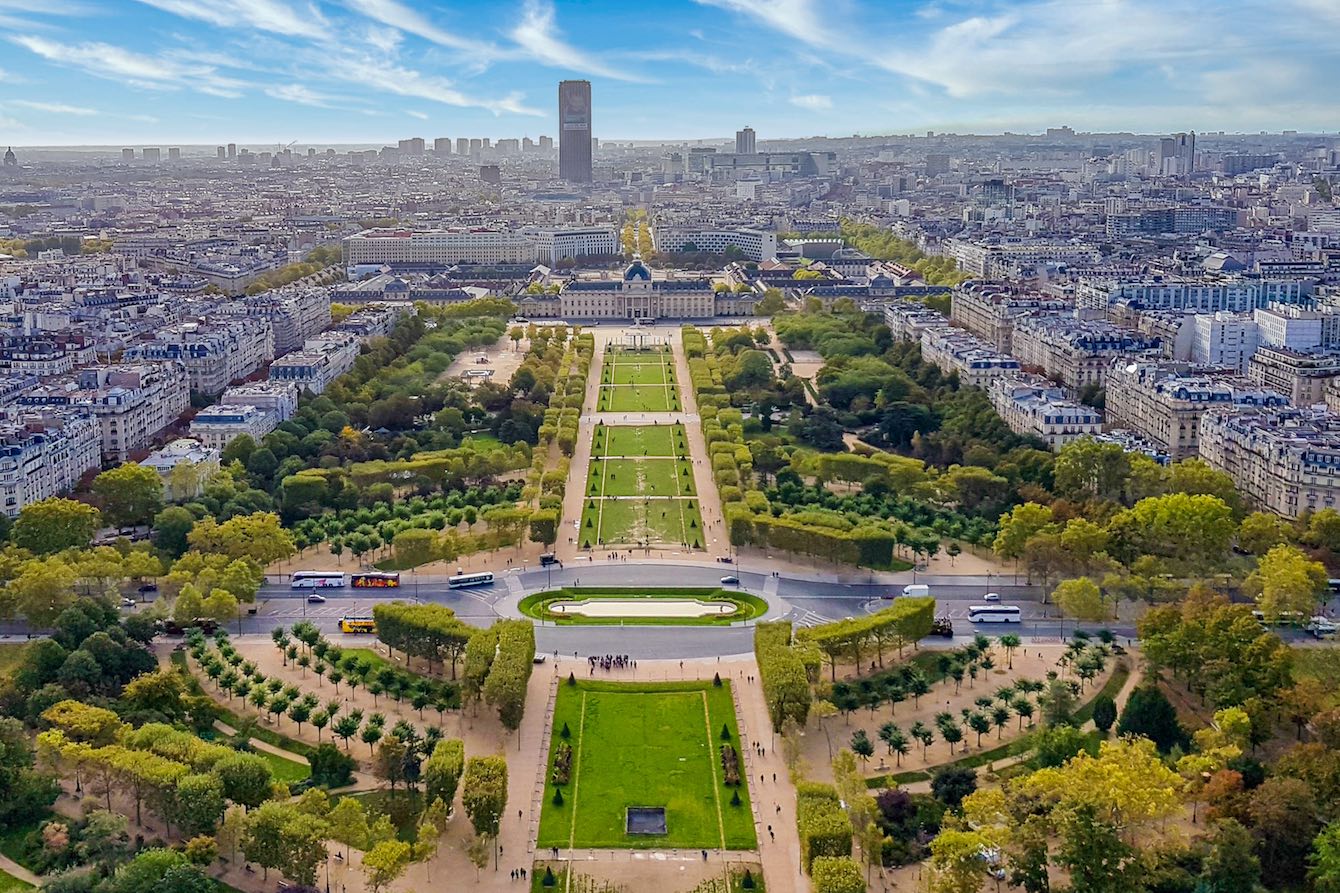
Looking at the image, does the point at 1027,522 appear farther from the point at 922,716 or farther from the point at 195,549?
the point at 195,549

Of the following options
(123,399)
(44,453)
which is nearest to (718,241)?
(123,399)

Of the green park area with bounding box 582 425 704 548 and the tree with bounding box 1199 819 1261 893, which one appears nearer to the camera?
the tree with bounding box 1199 819 1261 893

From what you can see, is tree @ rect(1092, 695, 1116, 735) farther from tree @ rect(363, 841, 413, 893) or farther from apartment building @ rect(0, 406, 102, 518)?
apartment building @ rect(0, 406, 102, 518)

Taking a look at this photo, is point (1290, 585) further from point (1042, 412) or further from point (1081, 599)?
point (1042, 412)

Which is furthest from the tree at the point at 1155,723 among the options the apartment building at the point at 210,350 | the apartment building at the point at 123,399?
the apartment building at the point at 210,350

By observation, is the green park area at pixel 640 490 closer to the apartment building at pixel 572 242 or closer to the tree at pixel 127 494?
the tree at pixel 127 494

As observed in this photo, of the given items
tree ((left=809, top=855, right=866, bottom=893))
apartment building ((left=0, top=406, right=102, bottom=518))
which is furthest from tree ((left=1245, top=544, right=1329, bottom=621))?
apartment building ((left=0, top=406, right=102, bottom=518))
